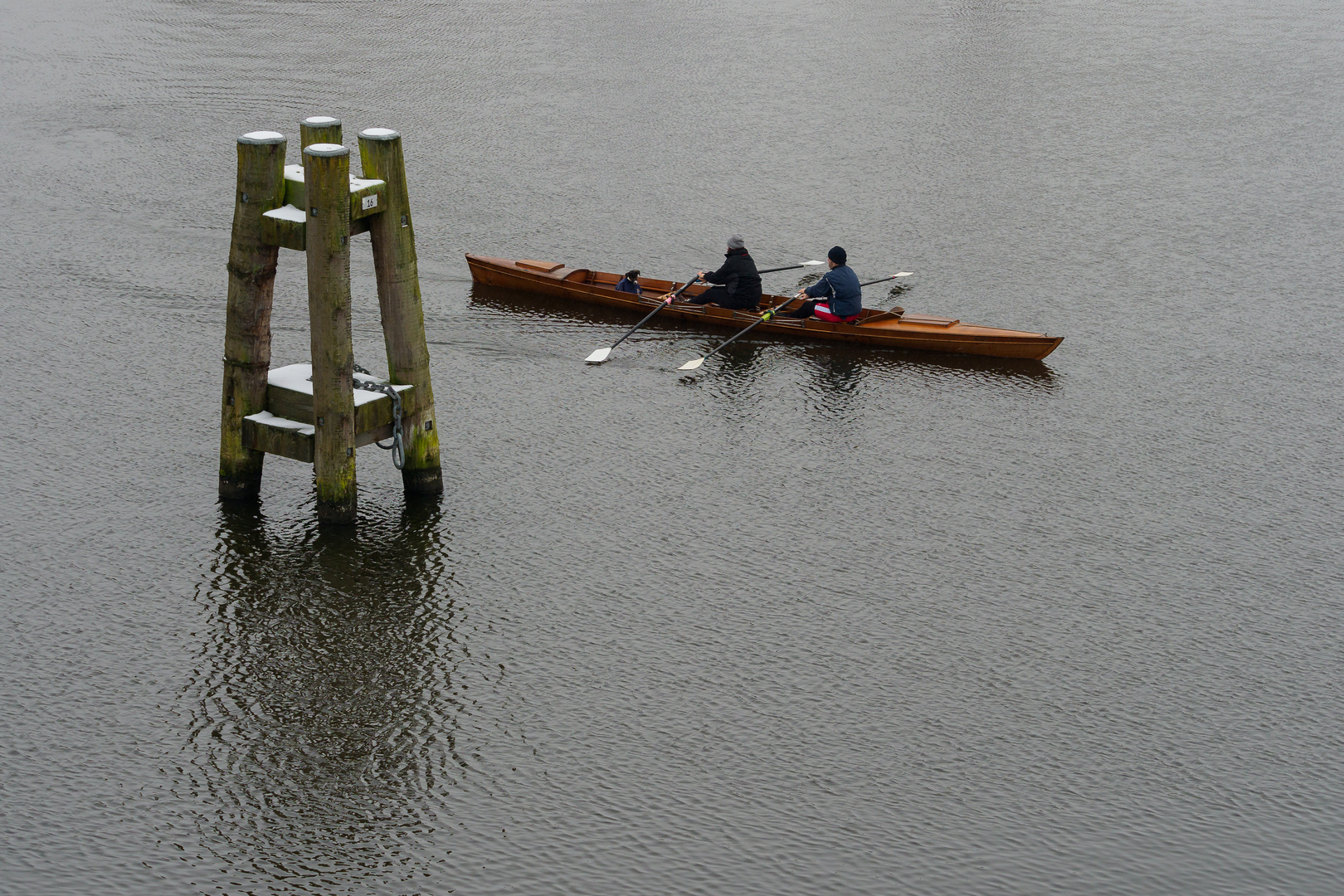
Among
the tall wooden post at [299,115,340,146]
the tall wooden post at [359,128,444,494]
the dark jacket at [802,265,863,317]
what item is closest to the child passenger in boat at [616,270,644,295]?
the dark jacket at [802,265,863,317]

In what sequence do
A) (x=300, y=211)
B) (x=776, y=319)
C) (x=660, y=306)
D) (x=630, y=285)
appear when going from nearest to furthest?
1. (x=300, y=211)
2. (x=776, y=319)
3. (x=660, y=306)
4. (x=630, y=285)

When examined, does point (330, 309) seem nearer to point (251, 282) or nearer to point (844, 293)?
point (251, 282)

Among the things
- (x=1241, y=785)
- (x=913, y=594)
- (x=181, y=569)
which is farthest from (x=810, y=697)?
(x=181, y=569)

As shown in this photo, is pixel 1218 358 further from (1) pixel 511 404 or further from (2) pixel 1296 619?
(1) pixel 511 404

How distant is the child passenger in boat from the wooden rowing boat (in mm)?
87

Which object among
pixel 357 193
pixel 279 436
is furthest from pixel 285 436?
pixel 357 193

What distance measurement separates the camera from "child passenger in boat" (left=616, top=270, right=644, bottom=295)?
Result: 21.7 meters

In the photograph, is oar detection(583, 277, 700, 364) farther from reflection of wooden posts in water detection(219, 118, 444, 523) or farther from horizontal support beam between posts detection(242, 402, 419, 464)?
horizontal support beam between posts detection(242, 402, 419, 464)

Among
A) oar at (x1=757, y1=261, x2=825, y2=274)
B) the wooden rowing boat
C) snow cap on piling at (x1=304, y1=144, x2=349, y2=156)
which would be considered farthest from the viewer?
oar at (x1=757, y1=261, x2=825, y2=274)

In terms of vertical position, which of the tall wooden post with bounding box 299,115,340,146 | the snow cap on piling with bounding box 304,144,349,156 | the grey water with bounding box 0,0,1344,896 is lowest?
the grey water with bounding box 0,0,1344,896

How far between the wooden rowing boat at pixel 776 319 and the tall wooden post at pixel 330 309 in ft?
25.4

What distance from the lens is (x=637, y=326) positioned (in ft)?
68.4

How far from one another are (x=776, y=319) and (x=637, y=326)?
81.8 inches

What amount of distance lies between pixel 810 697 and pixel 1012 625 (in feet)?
8.09
